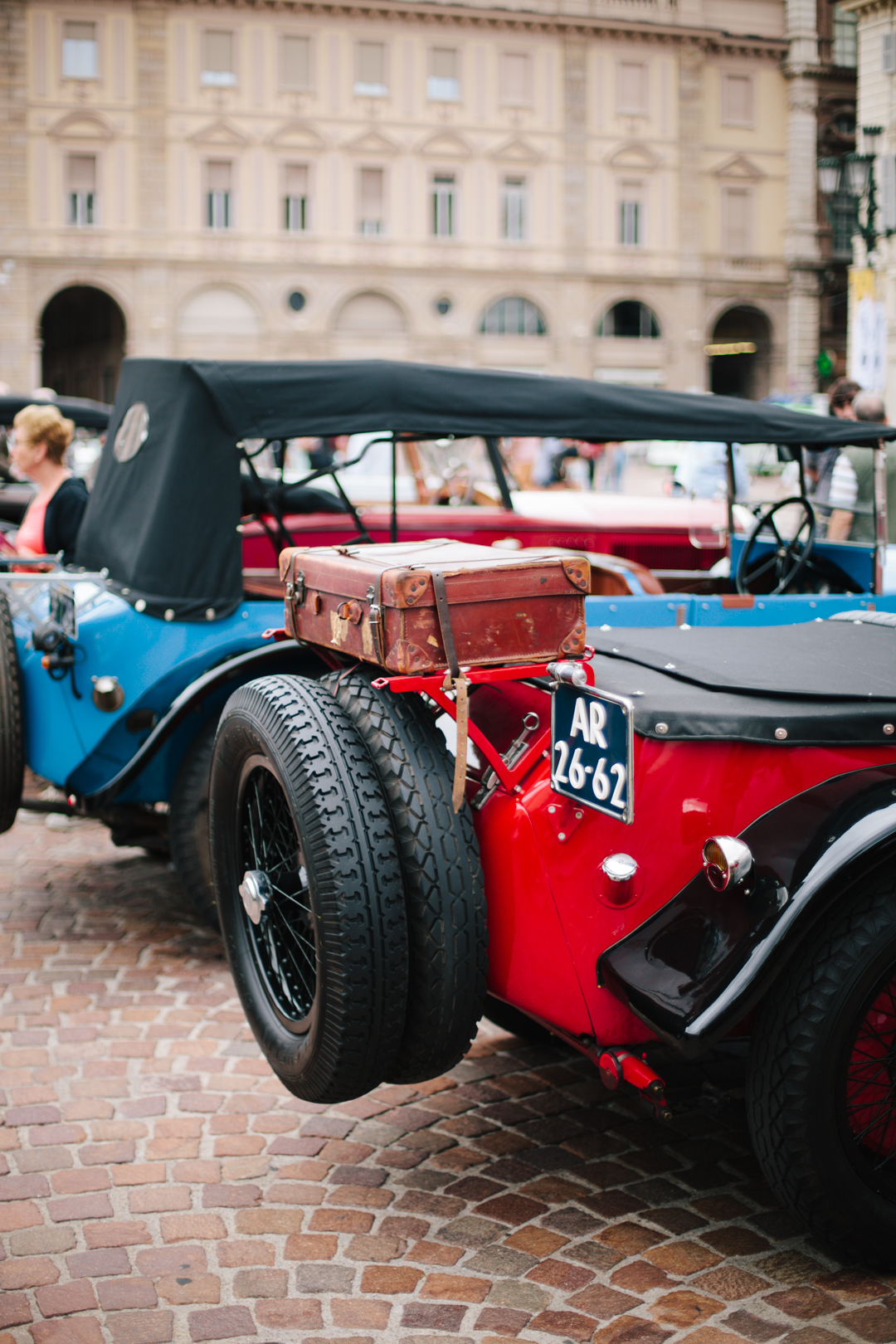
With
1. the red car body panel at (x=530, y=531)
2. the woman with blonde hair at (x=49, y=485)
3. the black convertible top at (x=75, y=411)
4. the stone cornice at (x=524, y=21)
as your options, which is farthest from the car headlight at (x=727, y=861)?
the stone cornice at (x=524, y=21)

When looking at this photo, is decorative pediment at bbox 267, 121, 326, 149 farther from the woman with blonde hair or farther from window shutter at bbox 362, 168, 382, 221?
the woman with blonde hair

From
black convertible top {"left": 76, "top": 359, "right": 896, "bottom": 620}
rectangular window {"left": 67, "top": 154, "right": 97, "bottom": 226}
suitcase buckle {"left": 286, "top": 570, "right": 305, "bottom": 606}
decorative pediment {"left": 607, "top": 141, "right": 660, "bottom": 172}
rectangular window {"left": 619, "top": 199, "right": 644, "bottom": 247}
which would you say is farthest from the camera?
rectangular window {"left": 619, "top": 199, "right": 644, "bottom": 247}

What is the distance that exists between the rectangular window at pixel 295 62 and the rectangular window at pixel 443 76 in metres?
3.95

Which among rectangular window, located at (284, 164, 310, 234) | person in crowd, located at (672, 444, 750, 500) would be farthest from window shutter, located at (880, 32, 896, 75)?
rectangular window, located at (284, 164, 310, 234)

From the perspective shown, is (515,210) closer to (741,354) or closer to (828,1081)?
(741,354)

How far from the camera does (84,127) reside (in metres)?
39.4

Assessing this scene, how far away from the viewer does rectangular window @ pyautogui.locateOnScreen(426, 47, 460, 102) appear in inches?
1630

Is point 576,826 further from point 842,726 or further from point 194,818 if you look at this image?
point 194,818

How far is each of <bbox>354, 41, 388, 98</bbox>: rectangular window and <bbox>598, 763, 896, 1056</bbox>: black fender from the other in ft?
142

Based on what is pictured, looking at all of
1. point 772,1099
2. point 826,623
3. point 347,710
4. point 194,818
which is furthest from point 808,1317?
point 194,818

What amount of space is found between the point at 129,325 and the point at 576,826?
40919 millimetres

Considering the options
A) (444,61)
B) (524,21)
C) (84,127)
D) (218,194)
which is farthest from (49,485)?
(524,21)

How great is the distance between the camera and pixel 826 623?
337 centimetres

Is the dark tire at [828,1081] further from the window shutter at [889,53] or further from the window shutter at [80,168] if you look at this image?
the window shutter at [80,168]
